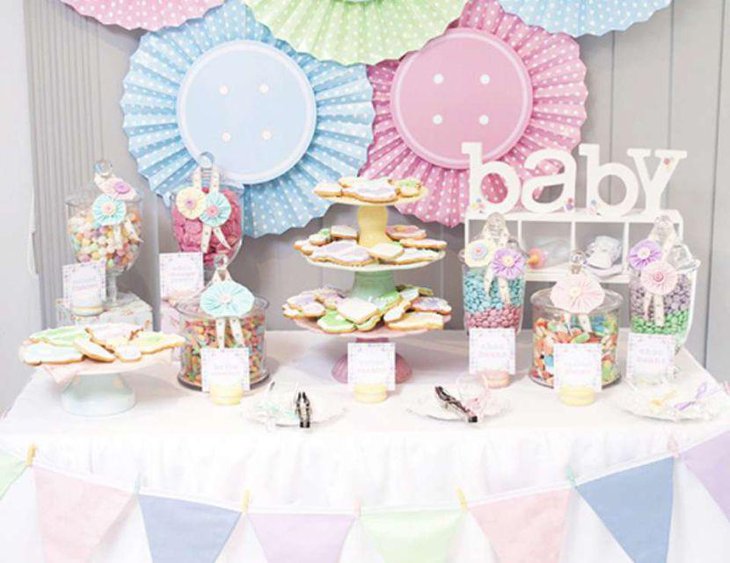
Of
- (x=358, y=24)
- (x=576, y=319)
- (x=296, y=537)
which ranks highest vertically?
(x=358, y=24)

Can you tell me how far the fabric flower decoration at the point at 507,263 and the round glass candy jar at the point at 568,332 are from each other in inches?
2.4

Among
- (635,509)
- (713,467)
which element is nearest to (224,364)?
(635,509)

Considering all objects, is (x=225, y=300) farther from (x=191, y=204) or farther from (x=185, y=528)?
(x=185, y=528)

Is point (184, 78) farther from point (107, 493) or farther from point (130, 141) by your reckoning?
point (107, 493)

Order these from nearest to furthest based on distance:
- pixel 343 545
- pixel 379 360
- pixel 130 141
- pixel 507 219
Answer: pixel 343 545
pixel 379 360
pixel 507 219
pixel 130 141

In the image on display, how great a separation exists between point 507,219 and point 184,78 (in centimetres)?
68

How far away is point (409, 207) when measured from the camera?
6.66 feet

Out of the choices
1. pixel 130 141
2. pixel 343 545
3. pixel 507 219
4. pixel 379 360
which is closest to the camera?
pixel 343 545

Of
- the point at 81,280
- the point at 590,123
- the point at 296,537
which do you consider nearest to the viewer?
the point at 296,537

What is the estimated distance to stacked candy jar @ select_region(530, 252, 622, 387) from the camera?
1.64 meters

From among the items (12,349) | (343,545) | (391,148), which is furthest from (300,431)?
(12,349)

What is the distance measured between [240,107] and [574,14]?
68 centimetres

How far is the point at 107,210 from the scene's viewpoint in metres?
1.81

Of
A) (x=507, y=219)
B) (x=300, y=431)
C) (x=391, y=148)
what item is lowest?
(x=300, y=431)
